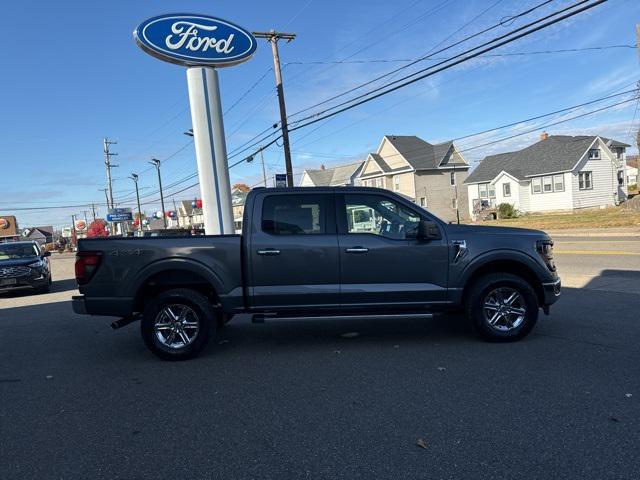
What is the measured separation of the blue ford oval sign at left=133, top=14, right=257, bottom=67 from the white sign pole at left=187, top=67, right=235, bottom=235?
363 millimetres

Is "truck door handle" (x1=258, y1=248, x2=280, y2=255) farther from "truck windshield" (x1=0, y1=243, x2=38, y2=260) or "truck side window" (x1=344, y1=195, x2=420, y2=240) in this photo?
"truck windshield" (x1=0, y1=243, x2=38, y2=260)

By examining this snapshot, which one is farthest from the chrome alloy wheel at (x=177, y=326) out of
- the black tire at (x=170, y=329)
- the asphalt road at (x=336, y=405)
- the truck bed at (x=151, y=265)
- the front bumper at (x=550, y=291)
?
the front bumper at (x=550, y=291)

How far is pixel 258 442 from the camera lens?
11.7 feet

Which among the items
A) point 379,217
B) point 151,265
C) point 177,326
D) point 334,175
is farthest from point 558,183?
point 151,265

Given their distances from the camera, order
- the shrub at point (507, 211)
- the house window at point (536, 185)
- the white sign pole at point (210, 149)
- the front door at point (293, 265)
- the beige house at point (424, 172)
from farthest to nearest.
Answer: the beige house at point (424, 172), the house window at point (536, 185), the shrub at point (507, 211), the white sign pole at point (210, 149), the front door at point (293, 265)

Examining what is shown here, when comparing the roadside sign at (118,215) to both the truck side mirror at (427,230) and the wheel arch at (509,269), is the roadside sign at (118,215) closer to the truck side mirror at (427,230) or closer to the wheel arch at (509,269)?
the truck side mirror at (427,230)

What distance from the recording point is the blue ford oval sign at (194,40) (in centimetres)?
1102

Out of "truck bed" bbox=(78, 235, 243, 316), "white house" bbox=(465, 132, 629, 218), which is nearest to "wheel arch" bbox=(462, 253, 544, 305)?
"truck bed" bbox=(78, 235, 243, 316)

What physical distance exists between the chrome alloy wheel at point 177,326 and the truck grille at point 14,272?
32.8ft

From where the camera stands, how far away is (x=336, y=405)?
415 cm

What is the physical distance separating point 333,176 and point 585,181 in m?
33.1

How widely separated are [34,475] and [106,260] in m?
2.80

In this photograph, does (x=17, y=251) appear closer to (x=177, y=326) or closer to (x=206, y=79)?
(x=206, y=79)

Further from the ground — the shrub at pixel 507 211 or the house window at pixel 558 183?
the house window at pixel 558 183
